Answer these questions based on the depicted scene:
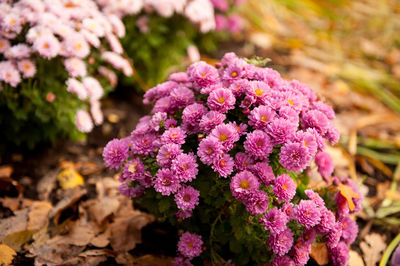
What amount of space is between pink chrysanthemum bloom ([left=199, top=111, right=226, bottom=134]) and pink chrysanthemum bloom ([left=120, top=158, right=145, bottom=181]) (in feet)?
1.07

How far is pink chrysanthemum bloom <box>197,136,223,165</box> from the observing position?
1531mm

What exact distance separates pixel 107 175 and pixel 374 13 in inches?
165

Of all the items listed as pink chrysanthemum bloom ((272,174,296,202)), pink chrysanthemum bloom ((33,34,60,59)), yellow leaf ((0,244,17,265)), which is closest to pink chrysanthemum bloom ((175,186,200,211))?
pink chrysanthemum bloom ((272,174,296,202))

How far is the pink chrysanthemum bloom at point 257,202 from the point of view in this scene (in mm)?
1521

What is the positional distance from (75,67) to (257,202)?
138 centimetres

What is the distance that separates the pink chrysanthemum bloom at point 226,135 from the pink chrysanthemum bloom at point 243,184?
4.9 inches

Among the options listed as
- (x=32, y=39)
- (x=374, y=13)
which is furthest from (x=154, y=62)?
(x=374, y=13)

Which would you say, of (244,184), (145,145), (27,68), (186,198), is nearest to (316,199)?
(244,184)

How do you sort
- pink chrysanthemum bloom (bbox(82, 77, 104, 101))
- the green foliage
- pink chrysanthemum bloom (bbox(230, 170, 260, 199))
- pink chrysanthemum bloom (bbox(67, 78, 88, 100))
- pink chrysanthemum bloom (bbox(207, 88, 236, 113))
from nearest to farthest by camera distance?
pink chrysanthemum bloom (bbox(230, 170, 260, 199))
pink chrysanthemum bloom (bbox(207, 88, 236, 113))
pink chrysanthemum bloom (bbox(67, 78, 88, 100))
pink chrysanthemum bloom (bbox(82, 77, 104, 101))
the green foliage

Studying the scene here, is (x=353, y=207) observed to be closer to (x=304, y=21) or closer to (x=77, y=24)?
(x=77, y=24)

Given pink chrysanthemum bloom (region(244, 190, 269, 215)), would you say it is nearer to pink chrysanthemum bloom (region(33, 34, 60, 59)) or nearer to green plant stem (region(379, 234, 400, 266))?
green plant stem (region(379, 234, 400, 266))

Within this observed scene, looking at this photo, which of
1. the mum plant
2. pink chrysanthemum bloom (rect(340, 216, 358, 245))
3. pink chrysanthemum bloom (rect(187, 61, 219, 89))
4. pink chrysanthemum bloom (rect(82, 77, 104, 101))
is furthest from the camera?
the mum plant

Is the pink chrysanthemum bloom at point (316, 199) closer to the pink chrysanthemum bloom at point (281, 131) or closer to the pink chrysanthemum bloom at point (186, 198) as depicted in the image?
the pink chrysanthemum bloom at point (281, 131)

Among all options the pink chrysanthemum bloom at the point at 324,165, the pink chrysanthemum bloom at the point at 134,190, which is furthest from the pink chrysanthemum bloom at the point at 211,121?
the pink chrysanthemum bloom at the point at 324,165
